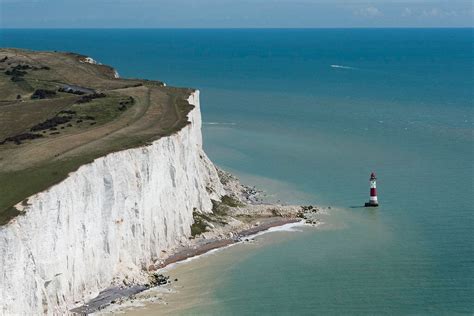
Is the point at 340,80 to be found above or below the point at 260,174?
above

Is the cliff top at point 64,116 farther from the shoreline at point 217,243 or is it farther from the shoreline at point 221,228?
the shoreline at point 217,243

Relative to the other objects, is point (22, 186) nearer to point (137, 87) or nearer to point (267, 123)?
point (137, 87)

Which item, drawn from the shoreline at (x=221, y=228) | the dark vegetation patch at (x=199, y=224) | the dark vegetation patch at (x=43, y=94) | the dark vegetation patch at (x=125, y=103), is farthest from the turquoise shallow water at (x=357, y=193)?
the dark vegetation patch at (x=43, y=94)

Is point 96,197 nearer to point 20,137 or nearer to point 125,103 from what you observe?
point 20,137

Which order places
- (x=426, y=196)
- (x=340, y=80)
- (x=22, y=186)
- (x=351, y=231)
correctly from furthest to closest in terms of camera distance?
1. (x=340, y=80)
2. (x=426, y=196)
3. (x=351, y=231)
4. (x=22, y=186)

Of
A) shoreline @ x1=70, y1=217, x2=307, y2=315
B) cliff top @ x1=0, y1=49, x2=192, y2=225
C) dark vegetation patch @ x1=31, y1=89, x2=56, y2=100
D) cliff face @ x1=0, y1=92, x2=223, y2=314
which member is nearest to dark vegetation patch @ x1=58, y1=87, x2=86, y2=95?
cliff top @ x1=0, y1=49, x2=192, y2=225

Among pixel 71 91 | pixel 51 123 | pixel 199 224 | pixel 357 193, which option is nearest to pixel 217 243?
pixel 199 224

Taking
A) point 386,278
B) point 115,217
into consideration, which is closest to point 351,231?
point 386,278

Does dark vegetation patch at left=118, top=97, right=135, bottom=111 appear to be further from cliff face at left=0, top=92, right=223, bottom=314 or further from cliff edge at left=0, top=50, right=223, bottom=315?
Answer: cliff face at left=0, top=92, right=223, bottom=314
